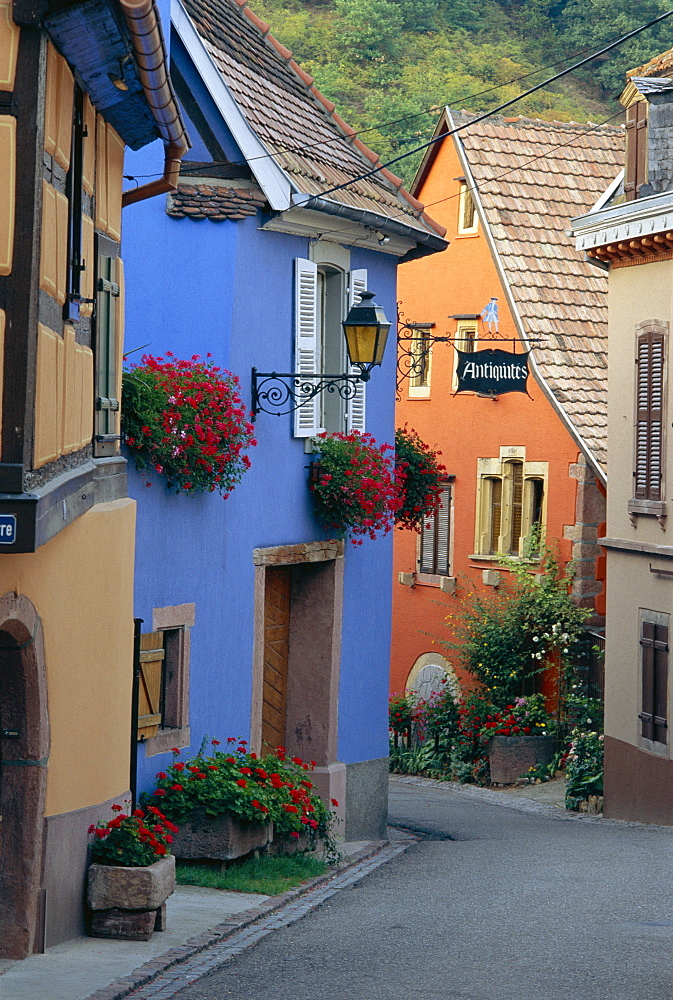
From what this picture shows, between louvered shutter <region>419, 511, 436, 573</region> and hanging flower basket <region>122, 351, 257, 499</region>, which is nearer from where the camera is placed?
hanging flower basket <region>122, 351, 257, 499</region>

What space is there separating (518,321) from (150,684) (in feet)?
41.6

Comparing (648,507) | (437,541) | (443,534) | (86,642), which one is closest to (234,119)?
(86,642)

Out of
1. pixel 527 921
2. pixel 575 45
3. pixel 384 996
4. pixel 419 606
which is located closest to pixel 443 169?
pixel 419 606

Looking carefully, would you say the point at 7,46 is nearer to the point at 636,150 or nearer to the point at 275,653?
the point at 275,653

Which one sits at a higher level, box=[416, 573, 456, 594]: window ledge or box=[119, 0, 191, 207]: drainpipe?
box=[119, 0, 191, 207]: drainpipe

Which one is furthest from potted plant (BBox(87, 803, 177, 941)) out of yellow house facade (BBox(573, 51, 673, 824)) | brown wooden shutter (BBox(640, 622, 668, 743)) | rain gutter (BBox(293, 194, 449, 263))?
brown wooden shutter (BBox(640, 622, 668, 743))

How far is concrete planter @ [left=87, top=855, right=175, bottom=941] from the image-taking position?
8.77 m

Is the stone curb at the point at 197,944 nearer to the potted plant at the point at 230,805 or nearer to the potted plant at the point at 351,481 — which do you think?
the potted plant at the point at 230,805

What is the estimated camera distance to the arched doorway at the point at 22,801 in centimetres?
803

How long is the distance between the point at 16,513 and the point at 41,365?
32.3 inches

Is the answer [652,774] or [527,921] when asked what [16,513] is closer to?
[527,921]

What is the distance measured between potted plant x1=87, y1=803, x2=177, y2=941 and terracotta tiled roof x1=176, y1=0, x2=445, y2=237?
244 inches

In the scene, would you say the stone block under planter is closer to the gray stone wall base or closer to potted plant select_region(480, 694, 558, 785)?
the gray stone wall base

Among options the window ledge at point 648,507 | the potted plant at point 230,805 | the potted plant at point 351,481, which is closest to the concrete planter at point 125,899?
the potted plant at point 230,805
